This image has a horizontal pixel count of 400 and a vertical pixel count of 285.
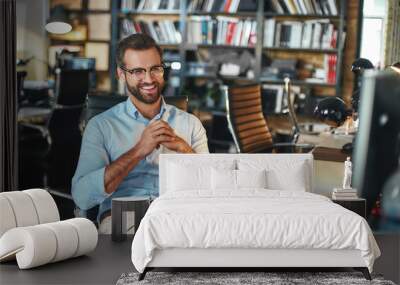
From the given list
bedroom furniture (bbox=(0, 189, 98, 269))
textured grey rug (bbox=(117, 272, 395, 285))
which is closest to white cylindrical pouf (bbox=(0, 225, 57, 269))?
bedroom furniture (bbox=(0, 189, 98, 269))

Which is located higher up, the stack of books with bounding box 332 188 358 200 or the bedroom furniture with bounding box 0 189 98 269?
the stack of books with bounding box 332 188 358 200

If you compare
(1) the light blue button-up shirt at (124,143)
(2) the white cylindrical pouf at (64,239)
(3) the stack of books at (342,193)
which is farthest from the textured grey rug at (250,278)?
(1) the light blue button-up shirt at (124,143)

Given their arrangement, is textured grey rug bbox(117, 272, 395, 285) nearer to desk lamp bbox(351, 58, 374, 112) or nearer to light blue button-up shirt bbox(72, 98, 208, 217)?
light blue button-up shirt bbox(72, 98, 208, 217)

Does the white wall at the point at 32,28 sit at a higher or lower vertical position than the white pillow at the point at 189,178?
higher

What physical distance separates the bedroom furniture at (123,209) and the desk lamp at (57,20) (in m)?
1.57

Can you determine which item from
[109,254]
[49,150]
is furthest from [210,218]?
[49,150]

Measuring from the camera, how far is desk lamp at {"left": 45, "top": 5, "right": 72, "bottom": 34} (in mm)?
6641

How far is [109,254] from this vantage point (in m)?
5.83

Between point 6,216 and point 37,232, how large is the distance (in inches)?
14.0

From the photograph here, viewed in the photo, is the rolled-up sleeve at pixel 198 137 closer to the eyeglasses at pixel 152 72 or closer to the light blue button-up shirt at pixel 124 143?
the light blue button-up shirt at pixel 124 143

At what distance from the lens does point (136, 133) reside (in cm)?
657

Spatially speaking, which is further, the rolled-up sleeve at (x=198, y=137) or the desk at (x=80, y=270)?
the rolled-up sleeve at (x=198, y=137)

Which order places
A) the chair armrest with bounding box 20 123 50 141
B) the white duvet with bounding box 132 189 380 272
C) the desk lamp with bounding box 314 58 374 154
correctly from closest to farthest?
the white duvet with bounding box 132 189 380 272 < the desk lamp with bounding box 314 58 374 154 < the chair armrest with bounding box 20 123 50 141

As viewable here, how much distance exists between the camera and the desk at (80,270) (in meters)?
5.01
